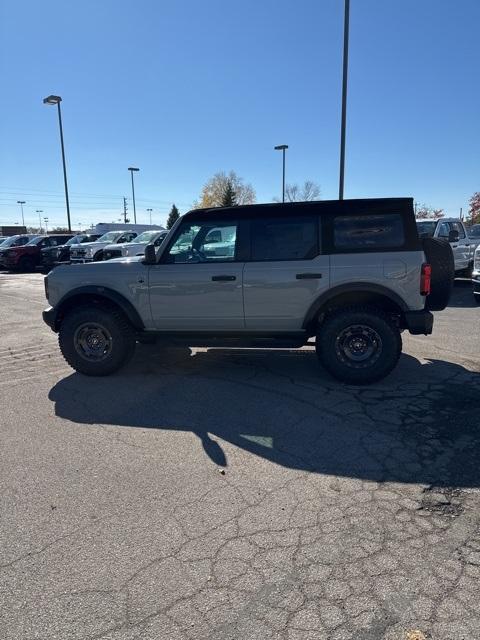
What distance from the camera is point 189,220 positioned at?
5137mm

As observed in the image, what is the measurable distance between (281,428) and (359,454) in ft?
2.43

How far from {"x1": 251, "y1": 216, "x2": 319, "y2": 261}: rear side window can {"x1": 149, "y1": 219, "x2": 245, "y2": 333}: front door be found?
0.82 feet

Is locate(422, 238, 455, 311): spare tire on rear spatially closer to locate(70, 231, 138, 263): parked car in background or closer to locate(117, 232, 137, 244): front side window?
locate(70, 231, 138, 263): parked car in background

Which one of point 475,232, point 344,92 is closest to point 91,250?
point 344,92

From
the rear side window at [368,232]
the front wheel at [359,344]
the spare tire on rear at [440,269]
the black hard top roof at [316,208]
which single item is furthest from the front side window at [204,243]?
the spare tire on rear at [440,269]

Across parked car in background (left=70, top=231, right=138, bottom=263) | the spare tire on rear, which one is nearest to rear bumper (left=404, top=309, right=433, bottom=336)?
the spare tire on rear

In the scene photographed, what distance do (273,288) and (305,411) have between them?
1409mm

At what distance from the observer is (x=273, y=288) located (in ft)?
16.0

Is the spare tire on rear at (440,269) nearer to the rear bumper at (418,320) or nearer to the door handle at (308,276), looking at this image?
the rear bumper at (418,320)

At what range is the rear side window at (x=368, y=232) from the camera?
4.73 m

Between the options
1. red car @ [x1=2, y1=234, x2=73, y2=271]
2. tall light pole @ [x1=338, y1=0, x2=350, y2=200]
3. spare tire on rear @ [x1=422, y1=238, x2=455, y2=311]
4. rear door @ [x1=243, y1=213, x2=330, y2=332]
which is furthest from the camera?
red car @ [x1=2, y1=234, x2=73, y2=271]

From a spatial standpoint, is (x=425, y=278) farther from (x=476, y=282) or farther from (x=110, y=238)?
(x=110, y=238)

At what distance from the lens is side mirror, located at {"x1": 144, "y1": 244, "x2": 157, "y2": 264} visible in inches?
196

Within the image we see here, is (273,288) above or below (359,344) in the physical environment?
above
